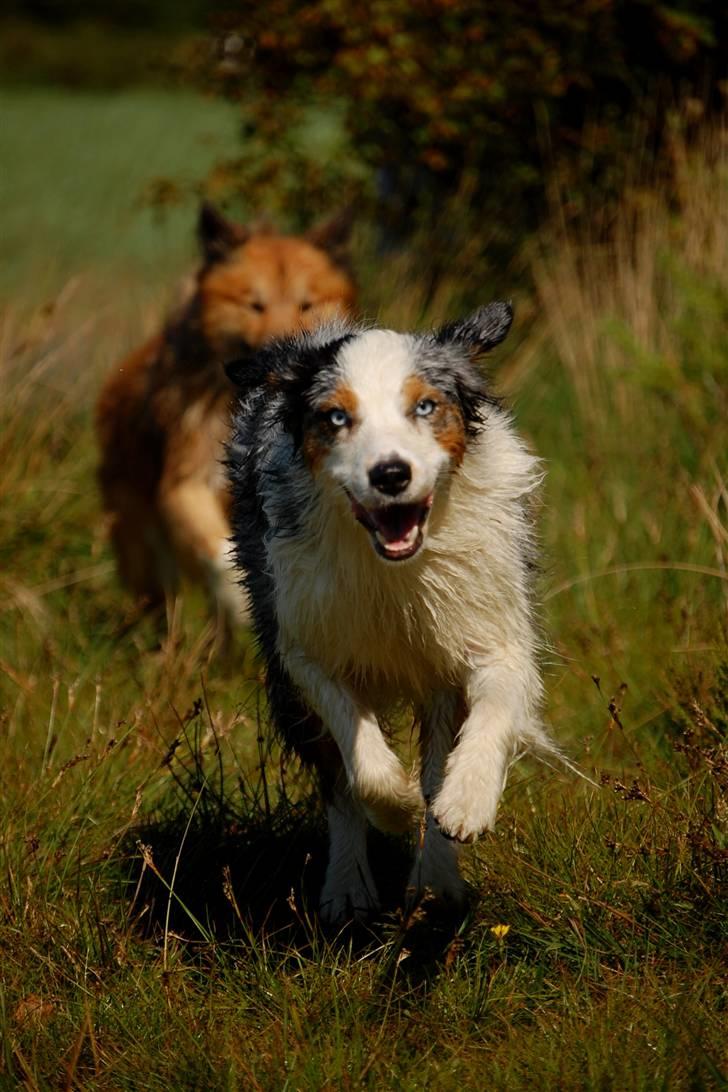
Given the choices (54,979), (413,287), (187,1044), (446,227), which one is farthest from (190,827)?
(446,227)

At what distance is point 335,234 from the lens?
25.2 feet

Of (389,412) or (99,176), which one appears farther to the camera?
(99,176)

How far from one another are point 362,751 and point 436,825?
0.89 ft

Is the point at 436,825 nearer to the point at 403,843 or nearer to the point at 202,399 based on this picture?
the point at 403,843

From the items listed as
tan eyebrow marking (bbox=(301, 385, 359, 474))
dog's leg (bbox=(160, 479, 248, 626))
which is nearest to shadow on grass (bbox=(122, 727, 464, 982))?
tan eyebrow marking (bbox=(301, 385, 359, 474))

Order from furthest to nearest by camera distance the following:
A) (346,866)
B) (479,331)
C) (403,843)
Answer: (403,843), (346,866), (479,331)

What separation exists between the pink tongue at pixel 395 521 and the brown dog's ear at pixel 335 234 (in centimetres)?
433

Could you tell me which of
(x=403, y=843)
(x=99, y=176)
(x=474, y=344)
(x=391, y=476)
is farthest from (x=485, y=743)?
(x=99, y=176)

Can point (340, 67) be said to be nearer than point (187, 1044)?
No

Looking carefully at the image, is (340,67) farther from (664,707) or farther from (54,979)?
(54,979)

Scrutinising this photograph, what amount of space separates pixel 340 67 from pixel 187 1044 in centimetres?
715

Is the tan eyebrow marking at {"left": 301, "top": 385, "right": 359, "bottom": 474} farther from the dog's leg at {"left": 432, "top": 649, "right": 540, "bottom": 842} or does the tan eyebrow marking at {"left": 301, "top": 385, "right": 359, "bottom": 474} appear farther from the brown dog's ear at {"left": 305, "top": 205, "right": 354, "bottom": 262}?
the brown dog's ear at {"left": 305, "top": 205, "right": 354, "bottom": 262}

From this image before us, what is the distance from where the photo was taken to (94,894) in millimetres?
4031

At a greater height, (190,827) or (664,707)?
(664,707)
